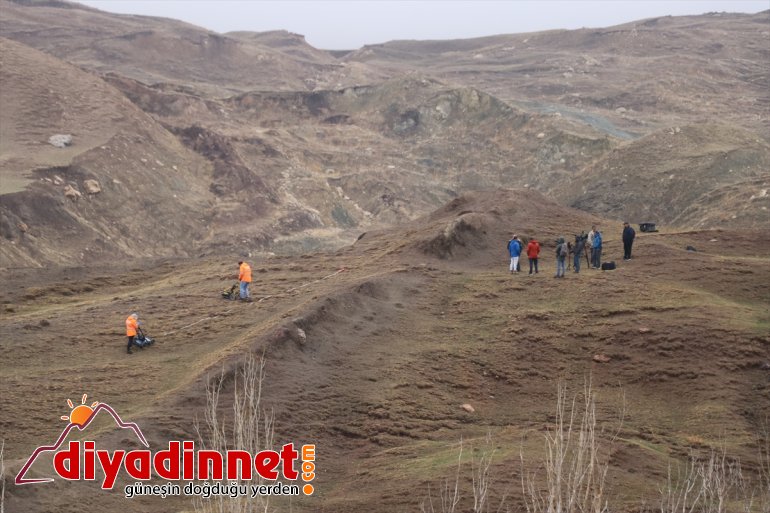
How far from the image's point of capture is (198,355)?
19812 millimetres

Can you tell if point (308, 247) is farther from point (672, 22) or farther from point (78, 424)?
point (672, 22)

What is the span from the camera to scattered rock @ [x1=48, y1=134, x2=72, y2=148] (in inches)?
1863

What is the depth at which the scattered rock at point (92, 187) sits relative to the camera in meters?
43.3

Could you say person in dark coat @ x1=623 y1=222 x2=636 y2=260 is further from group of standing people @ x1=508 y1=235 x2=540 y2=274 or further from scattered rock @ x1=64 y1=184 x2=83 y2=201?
scattered rock @ x1=64 y1=184 x2=83 y2=201

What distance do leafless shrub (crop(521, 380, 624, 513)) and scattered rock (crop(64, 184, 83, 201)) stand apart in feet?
101

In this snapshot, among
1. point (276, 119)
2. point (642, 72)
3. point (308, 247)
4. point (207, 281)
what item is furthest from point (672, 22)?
point (207, 281)

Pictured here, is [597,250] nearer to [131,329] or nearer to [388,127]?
[131,329]

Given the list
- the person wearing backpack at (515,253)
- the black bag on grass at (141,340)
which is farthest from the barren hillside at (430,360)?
the person wearing backpack at (515,253)

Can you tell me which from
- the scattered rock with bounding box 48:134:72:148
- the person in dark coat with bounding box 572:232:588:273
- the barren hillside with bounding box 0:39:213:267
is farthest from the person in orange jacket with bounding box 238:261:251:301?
the scattered rock with bounding box 48:134:72:148

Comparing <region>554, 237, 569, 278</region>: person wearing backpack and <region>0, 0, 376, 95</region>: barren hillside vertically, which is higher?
<region>0, 0, 376, 95</region>: barren hillside

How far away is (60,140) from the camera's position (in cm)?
4766

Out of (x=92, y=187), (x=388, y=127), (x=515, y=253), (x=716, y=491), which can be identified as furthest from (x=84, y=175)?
(x=716, y=491)

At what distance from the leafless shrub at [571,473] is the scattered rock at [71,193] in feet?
101

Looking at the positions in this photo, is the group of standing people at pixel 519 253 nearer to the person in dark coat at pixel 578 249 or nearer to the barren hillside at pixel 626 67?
the person in dark coat at pixel 578 249
